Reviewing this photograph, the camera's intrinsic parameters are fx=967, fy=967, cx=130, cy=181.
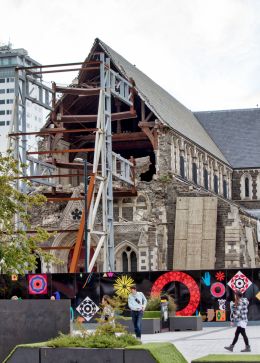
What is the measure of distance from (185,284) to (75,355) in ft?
68.4

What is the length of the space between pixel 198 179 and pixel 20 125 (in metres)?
15.6

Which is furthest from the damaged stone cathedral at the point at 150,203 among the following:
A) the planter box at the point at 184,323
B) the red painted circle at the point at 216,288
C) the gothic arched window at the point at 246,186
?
the planter box at the point at 184,323

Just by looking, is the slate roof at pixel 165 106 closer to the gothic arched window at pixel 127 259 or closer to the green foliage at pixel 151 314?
the gothic arched window at pixel 127 259

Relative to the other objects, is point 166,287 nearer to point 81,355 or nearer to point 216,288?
point 216,288

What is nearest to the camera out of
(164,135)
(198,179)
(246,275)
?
(246,275)

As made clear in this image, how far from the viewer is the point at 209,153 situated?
69.8 metres

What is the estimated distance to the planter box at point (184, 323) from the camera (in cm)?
3372

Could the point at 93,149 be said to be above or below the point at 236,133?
below

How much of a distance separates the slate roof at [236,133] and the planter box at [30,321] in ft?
196

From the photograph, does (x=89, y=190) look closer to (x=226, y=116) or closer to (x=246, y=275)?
(x=246, y=275)

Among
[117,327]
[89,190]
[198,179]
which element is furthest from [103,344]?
[198,179]

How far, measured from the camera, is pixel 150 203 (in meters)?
56.1

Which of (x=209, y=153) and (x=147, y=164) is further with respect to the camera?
(x=209, y=153)

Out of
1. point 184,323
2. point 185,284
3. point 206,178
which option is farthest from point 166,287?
point 206,178
